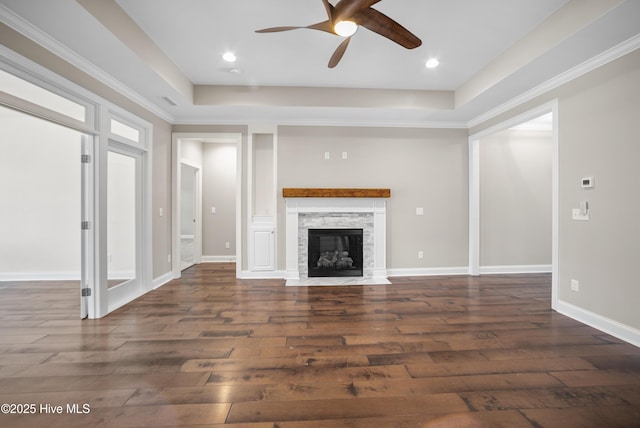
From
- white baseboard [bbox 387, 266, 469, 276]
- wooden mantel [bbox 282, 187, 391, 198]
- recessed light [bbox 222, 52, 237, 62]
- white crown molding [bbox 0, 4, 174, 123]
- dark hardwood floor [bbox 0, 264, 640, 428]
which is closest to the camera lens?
dark hardwood floor [bbox 0, 264, 640, 428]

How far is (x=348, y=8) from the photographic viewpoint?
1.77 m

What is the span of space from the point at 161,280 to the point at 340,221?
9.97ft

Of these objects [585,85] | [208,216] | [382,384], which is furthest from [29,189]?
[585,85]

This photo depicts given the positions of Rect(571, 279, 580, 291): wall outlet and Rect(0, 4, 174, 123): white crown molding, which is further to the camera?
Rect(571, 279, 580, 291): wall outlet

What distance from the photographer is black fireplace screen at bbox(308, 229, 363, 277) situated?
178 inches

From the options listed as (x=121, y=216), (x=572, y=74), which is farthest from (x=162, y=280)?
(x=572, y=74)

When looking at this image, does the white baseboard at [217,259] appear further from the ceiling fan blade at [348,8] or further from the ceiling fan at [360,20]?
the ceiling fan blade at [348,8]

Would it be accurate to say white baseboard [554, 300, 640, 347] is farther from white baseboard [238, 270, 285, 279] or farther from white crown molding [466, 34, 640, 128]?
white baseboard [238, 270, 285, 279]

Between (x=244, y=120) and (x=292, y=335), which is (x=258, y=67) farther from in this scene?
(x=292, y=335)

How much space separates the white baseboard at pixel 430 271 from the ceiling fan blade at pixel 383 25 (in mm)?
3491

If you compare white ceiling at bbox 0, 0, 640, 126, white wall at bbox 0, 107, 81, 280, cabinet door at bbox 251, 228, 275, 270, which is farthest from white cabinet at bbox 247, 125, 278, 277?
white wall at bbox 0, 107, 81, 280

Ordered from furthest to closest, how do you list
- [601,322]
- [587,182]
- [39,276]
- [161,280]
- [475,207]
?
1. [475,207]
2. [39,276]
3. [161,280]
4. [587,182]
5. [601,322]

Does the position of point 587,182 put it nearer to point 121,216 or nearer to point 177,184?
point 121,216

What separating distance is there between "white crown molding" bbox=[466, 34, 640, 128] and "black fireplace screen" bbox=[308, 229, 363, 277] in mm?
2860
